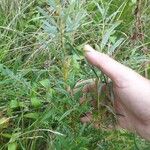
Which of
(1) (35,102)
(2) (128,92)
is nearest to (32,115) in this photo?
(1) (35,102)

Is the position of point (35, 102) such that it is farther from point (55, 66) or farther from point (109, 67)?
point (109, 67)

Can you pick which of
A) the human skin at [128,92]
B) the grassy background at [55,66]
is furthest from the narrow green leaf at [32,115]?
the human skin at [128,92]

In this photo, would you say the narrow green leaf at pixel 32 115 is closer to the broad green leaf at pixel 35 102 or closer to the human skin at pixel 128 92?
the broad green leaf at pixel 35 102

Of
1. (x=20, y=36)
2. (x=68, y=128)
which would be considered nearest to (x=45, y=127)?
(x=68, y=128)

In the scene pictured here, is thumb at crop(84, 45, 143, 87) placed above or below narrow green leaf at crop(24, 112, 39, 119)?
above

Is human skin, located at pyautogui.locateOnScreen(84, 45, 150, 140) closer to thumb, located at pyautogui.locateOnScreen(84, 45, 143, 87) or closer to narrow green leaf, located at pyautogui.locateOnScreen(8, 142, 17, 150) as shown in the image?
thumb, located at pyautogui.locateOnScreen(84, 45, 143, 87)

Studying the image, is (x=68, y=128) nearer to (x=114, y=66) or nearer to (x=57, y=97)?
(x=57, y=97)

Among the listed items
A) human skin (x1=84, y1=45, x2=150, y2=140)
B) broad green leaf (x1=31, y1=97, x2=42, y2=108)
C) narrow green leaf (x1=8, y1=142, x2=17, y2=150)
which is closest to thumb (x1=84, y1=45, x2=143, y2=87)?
human skin (x1=84, y1=45, x2=150, y2=140)
